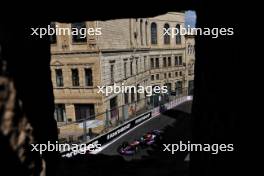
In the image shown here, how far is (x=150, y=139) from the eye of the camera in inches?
923

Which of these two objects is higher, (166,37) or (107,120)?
(166,37)

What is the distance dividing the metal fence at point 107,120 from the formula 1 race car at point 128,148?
224 cm

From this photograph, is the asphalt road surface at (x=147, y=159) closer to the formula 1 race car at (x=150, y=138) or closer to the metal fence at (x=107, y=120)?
the formula 1 race car at (x=150, y=138)

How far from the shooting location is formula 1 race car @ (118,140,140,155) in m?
21.4

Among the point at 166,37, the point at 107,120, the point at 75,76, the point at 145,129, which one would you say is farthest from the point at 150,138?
the point at 166,37

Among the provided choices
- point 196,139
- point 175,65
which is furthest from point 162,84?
point 196,139

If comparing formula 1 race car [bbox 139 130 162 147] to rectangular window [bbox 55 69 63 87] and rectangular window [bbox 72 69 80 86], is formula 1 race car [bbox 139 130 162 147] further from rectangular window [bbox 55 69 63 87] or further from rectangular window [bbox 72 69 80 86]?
rectangular window [bbox 55 69 63 87]

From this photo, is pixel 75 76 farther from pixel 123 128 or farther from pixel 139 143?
pixel 139 143

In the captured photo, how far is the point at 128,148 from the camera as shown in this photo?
21625 millimetres

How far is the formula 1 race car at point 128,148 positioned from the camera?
70.1ft

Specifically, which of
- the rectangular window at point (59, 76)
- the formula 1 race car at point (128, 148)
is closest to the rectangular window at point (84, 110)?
the rectangular window at point (59, 76)

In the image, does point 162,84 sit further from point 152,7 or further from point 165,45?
point 152,7

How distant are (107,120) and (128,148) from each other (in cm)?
691

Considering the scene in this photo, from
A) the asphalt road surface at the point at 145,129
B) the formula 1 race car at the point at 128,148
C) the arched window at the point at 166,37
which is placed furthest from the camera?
the arched window at the point at 166,37
